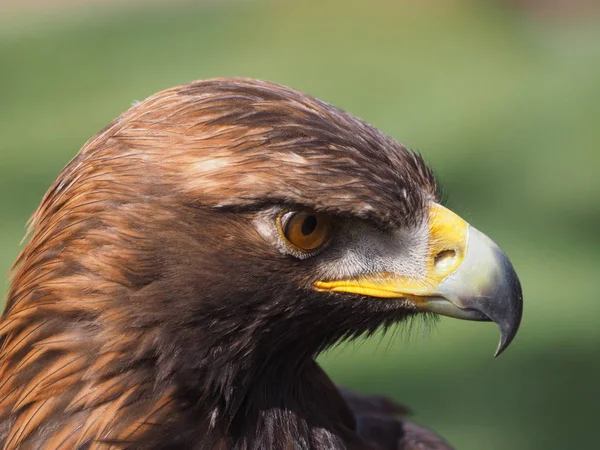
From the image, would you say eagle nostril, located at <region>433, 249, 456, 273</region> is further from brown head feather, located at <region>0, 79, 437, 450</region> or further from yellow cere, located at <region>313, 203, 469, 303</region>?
brown head feather, located at <region>0, 79, 437, 450</region>

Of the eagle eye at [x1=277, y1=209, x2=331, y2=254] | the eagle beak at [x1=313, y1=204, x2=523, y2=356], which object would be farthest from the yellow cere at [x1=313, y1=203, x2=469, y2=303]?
the eagle eye at [x1=277, y1=209, x2=331, y2=254]

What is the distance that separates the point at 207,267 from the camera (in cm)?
267

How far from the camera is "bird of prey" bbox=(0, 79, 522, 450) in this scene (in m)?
2.64

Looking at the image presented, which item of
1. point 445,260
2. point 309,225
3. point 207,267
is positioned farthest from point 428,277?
point 207,267

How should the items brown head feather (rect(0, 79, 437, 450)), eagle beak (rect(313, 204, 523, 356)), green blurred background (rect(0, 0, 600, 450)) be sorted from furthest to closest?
green blurred background (rect(0, 0, 600, 450))
eagle beak (rect(313, 204, 523, 356))
brown head feather (rect(0, 79, 437, 450))

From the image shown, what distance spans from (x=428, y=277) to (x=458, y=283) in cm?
8

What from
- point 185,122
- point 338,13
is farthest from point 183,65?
point 185,122

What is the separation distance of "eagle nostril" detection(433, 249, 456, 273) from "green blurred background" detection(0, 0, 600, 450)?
1.43 feet

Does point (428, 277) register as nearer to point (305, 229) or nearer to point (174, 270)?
point (305, 229)

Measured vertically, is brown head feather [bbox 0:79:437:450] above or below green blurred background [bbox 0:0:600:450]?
above

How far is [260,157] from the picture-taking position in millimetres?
2600

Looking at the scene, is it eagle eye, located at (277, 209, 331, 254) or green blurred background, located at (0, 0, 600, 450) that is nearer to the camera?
eagle eye, located at (277, 209, 331, 254)

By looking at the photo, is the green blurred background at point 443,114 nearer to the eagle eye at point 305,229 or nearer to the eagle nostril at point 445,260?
the eagle nostril at point 445,260

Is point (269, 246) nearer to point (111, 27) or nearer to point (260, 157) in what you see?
point (260, 157)
